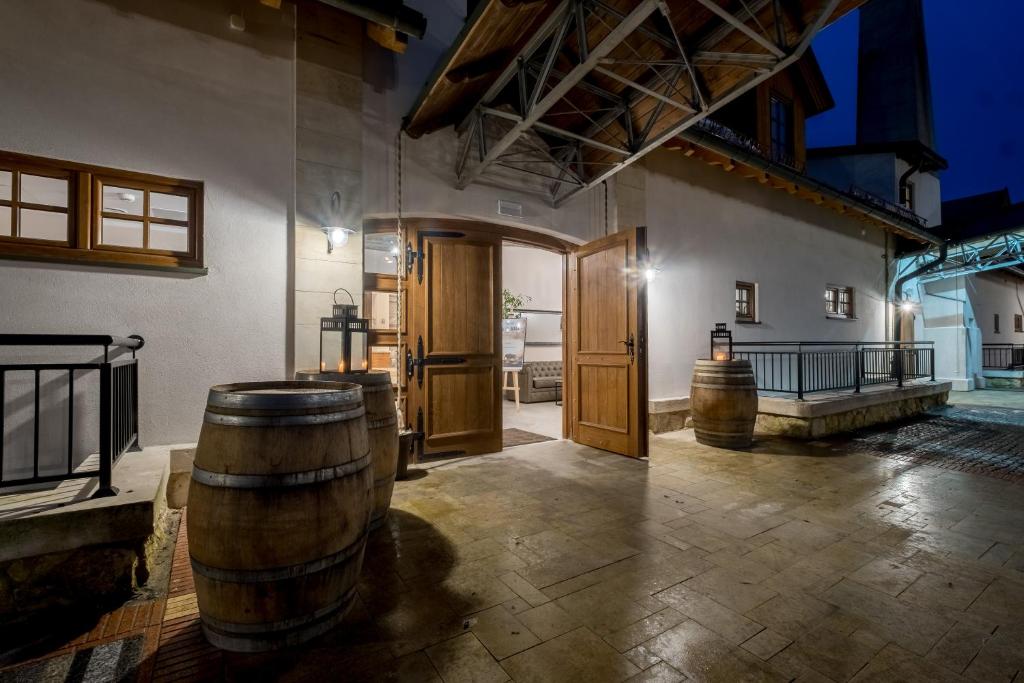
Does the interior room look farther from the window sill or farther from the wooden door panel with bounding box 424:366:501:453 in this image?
the window sill

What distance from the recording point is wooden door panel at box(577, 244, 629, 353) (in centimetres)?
482

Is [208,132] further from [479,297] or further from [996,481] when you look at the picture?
[996,481]

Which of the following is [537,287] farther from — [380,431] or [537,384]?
[380,431]

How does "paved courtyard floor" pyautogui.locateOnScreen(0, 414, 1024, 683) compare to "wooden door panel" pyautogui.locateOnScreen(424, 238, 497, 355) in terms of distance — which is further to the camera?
"wooden door panel" pyautogui.locateOnScreen(424, 238, 497, 355)

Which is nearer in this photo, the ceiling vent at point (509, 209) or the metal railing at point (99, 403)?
the metal railing at point (99, 403)

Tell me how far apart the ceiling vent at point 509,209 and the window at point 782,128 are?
255 inches

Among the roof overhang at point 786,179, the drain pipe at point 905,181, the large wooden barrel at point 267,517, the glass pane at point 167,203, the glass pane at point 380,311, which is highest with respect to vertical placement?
the drain pipe at point 905,181

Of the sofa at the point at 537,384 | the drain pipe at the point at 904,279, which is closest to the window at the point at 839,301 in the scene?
the drain pipe at the point at 904,279

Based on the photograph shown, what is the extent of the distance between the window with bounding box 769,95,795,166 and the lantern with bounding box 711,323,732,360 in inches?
173

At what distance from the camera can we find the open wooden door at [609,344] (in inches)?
183

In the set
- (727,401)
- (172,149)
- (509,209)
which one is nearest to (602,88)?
(509,209)

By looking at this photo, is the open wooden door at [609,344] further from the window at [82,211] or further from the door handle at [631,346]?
the window at [82,211]

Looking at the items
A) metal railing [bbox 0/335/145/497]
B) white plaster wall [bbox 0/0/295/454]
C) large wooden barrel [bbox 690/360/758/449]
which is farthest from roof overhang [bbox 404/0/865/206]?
metal railing [bbox 0/335/145/497]

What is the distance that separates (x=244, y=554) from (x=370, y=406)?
1.19 metres
